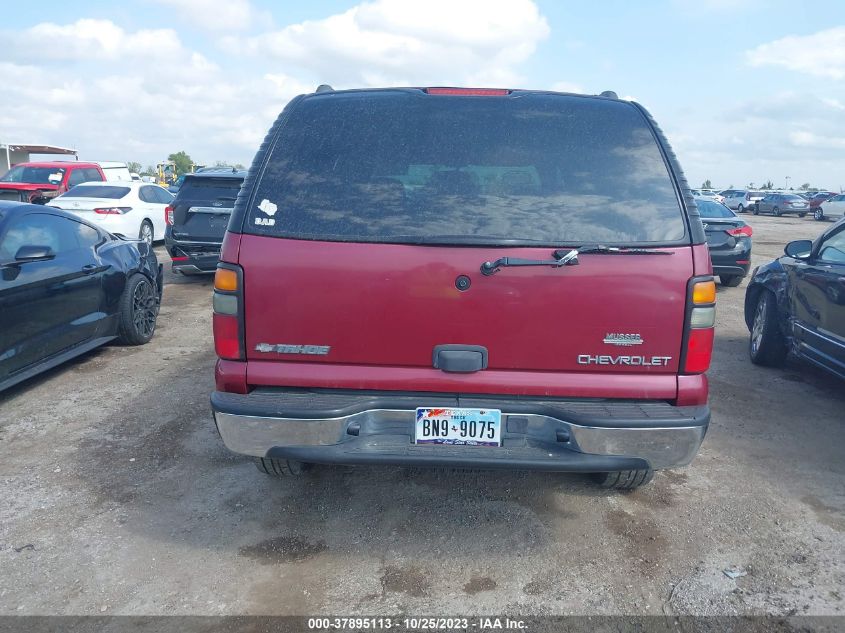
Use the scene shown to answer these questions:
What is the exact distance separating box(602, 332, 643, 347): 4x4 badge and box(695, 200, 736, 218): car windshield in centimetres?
968

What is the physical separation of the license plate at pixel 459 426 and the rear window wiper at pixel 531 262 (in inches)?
23.3

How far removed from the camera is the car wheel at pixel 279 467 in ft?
11.3

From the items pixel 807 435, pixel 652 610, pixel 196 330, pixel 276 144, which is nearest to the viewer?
pixel 652 610

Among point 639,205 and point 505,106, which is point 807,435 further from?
point 505,106

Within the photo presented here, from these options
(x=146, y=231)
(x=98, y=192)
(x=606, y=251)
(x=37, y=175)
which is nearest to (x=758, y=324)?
(x=606, y=251)

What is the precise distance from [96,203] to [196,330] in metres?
6.89

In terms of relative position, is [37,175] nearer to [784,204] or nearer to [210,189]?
[210,189]

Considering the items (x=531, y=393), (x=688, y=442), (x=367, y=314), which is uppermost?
(x=367, y=314)

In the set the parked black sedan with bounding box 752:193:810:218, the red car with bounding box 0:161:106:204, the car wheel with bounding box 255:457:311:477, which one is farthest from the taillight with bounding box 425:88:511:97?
the parked black sedan with bounding box 752:193:810:218

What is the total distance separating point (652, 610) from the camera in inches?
106

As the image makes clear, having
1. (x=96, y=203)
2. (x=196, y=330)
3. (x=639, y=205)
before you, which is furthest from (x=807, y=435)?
(x=96, y=203)

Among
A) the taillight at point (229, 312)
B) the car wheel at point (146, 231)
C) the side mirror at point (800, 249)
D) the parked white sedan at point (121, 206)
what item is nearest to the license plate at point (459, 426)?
the taillight at point (229, 312)

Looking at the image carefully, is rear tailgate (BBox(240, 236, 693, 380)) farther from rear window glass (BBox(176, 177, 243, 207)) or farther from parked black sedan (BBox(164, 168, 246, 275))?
rear window glass (BBox(176, 177, 243, 207))

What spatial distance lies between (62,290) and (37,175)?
1393 cm
